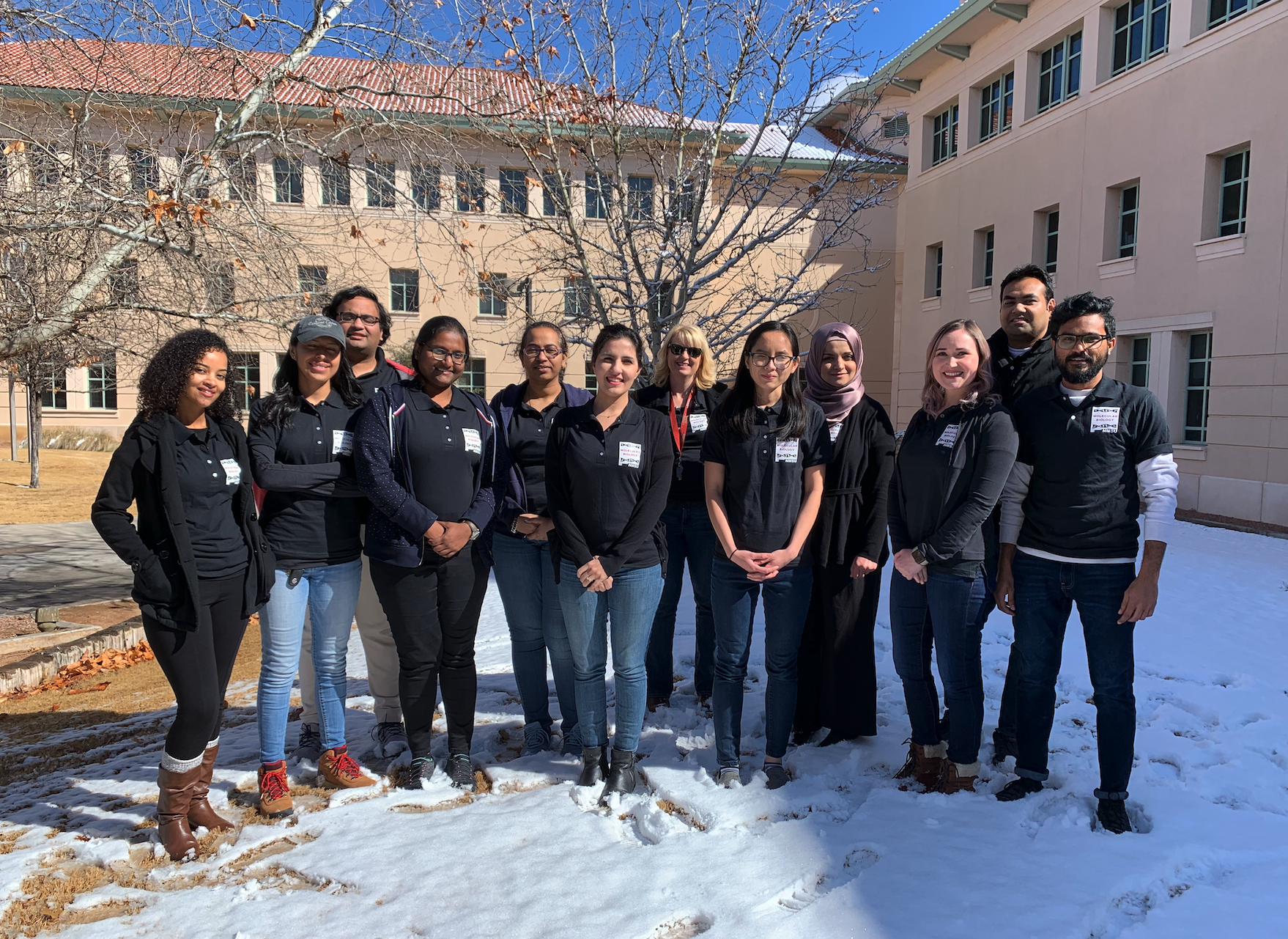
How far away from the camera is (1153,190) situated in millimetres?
14203

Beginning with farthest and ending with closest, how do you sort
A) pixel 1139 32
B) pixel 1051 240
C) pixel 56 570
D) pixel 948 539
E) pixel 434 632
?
pixel 1051 240 < pixel 1139 32 < pixel 56 570 < pixel 434 632 < pixel 948 539

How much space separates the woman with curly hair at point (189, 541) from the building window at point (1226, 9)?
15844 mm

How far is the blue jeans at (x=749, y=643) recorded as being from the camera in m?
3.52

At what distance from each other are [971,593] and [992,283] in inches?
678

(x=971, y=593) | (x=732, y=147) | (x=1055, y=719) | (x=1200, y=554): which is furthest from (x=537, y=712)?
(x=1200, y=554)

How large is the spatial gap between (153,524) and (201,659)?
54cm

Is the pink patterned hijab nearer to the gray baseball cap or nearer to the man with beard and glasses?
the man with beard and glasses

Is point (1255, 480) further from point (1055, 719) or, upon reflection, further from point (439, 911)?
point (439, 911)

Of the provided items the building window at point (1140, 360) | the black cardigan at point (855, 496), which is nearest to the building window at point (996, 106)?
the building window at point (1140, 360)

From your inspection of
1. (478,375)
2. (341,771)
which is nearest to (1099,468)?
(341,771)

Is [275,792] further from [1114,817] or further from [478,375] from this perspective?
[478,375]

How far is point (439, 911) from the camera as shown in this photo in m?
2.69

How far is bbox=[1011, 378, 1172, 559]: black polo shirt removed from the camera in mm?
3096

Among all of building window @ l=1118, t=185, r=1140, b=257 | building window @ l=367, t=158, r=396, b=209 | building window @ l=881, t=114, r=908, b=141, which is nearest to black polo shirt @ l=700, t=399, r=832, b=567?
building window @ l=367, t=158, r=396, b=209
